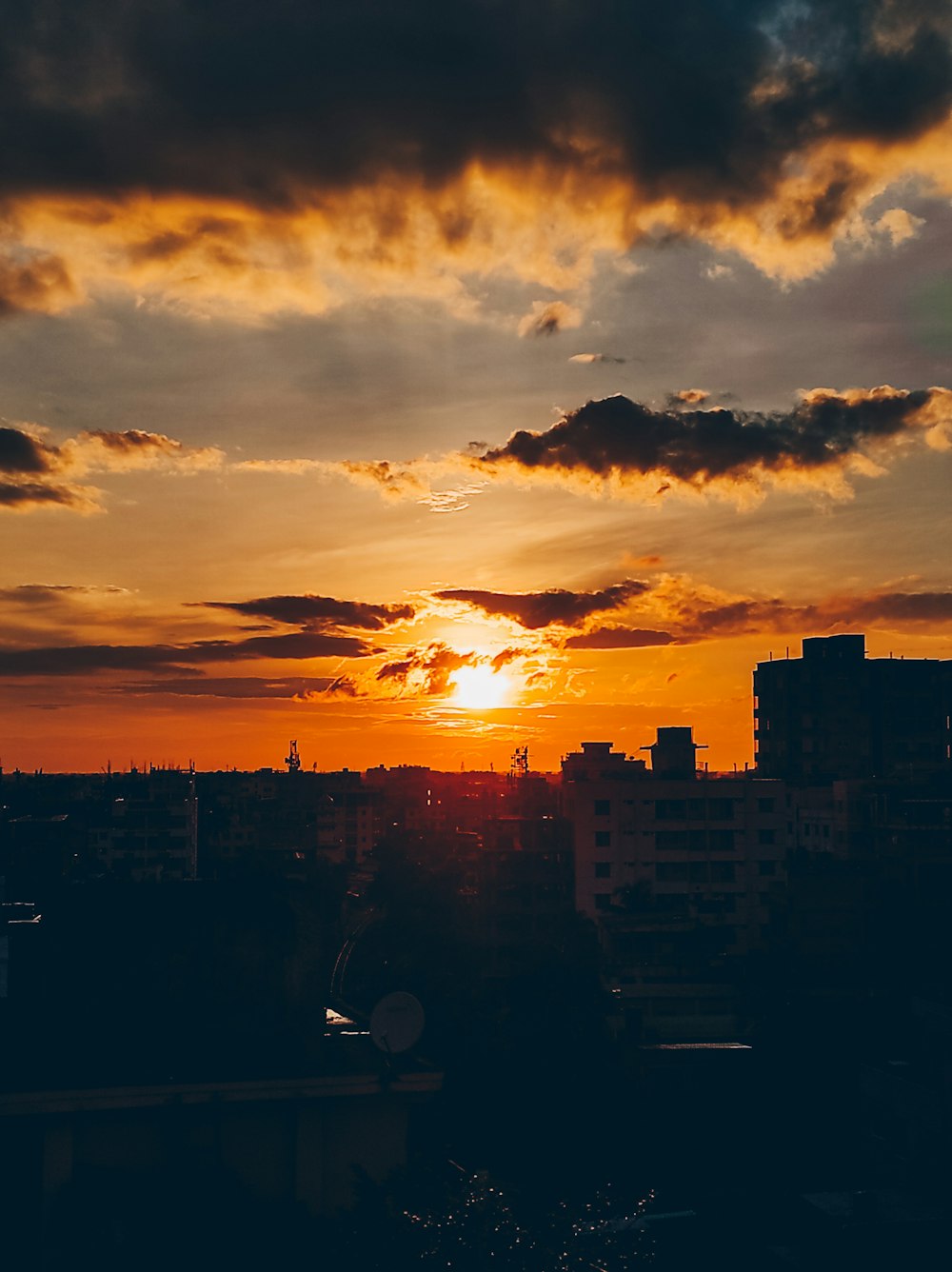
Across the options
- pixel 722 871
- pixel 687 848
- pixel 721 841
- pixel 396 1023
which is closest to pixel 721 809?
pixel 721 841

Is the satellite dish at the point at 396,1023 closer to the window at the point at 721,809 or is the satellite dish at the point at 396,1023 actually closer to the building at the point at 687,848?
the building at the point at 687,848

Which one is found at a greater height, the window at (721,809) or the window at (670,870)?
the window at (721,809)

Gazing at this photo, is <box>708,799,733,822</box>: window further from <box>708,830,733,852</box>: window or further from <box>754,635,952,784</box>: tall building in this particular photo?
<box>754,635,952,784</box>: tall building

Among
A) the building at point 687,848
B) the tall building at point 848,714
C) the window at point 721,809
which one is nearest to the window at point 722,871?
Result: the building at point 687,848

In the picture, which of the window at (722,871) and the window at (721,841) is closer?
the window at (722,871)

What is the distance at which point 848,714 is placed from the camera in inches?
4678

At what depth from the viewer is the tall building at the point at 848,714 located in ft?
388

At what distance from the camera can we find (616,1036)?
45.4m

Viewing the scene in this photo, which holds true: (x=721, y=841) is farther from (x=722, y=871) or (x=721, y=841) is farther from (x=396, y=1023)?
(x=396, y=1023)

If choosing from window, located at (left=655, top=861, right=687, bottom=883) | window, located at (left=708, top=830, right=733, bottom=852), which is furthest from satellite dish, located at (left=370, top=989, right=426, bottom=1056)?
window, located at (left=708, top=830, right=733, bottom=852)

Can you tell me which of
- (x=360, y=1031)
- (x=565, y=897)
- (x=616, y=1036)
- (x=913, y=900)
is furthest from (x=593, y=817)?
(x=360, y=1031)

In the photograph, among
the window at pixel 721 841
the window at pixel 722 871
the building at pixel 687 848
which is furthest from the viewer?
the window at pixel 721 841

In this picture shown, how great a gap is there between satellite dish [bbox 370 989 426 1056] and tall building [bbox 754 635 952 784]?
98754 mm

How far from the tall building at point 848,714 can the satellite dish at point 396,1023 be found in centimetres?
9875
